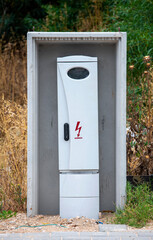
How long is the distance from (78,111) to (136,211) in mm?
1278

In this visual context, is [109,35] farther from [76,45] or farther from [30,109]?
[30,109]

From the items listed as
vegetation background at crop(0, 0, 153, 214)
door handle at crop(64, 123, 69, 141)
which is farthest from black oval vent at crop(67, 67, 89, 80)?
vegetation background at crop(0, 0, 153, 214)

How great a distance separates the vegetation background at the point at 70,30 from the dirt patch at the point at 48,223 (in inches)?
15.9

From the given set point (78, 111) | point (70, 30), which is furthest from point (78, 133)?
point (70, 30)

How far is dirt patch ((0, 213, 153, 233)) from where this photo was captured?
391 centimetres

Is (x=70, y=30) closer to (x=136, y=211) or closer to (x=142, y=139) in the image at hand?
(x=142, y=139)

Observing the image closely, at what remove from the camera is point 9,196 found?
4.84 metres

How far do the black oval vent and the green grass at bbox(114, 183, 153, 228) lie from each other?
4.75 feet

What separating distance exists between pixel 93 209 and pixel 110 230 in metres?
0.58

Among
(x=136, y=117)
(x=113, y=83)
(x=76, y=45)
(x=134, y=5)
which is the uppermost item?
(x=134, y=5)

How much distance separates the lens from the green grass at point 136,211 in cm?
402

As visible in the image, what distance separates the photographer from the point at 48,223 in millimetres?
4203

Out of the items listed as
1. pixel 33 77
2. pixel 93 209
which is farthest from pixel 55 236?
pixel 33 77

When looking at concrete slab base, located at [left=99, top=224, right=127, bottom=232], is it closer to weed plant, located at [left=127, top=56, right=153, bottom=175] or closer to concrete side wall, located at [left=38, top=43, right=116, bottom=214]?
concrete side wall, located at [left=38, top=43, right=116, bottom=214]
